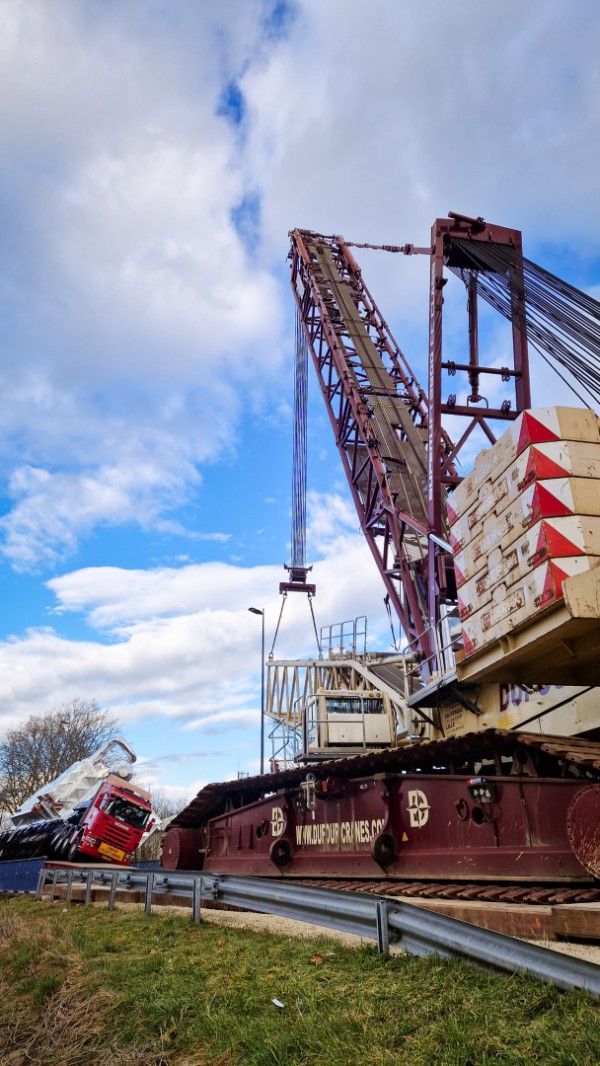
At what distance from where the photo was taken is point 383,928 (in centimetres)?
448

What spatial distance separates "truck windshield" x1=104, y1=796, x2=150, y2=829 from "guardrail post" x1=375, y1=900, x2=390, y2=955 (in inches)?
591

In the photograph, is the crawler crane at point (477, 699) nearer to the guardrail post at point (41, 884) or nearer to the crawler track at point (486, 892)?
the crawler track at point (486, 892)

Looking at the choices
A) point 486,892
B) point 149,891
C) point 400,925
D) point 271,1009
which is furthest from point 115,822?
point 400,925

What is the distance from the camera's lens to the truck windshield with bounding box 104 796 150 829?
18.1 m

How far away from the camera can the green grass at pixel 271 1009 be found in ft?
10.7

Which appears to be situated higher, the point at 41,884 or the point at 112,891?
the point at 112,891

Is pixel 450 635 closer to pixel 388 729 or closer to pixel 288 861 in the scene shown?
pixel 388 729

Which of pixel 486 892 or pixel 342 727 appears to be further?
pixel 342 727

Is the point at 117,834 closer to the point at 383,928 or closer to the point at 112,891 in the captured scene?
the point at 112,891

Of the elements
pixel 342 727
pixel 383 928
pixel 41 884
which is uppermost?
pixel 342 727

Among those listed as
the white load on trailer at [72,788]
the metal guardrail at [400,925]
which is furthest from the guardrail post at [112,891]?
the white load on trailer at [72,788]

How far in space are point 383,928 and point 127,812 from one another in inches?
606

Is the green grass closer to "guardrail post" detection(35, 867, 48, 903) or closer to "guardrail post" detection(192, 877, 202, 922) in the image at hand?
"guardrail post" detection(192, 877, 202, 922)

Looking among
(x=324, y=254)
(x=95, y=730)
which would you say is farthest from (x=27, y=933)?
(x=95, y=730)
